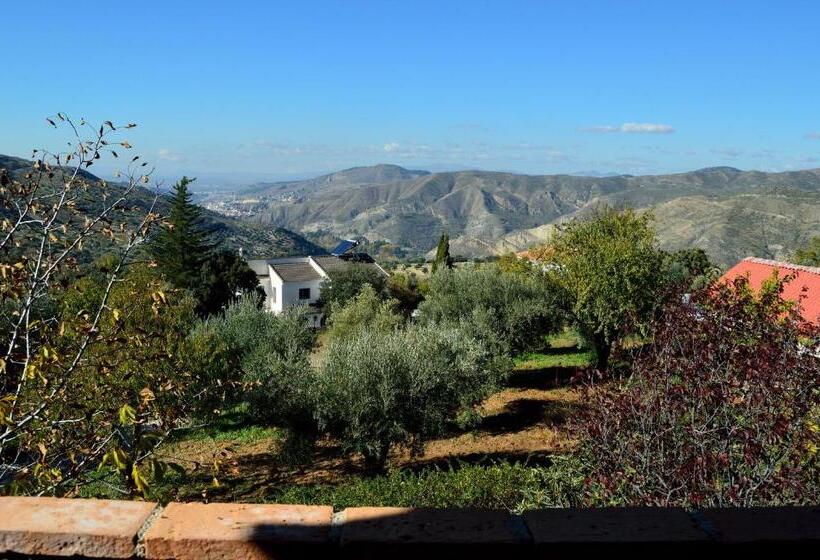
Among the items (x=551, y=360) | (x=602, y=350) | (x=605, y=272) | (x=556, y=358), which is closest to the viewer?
(x=605, y=272)

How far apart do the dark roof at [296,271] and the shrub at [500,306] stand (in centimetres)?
2824

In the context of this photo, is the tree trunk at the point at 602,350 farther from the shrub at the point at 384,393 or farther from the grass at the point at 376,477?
the shrub at the point at 384,393

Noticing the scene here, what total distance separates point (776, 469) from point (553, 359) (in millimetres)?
22249

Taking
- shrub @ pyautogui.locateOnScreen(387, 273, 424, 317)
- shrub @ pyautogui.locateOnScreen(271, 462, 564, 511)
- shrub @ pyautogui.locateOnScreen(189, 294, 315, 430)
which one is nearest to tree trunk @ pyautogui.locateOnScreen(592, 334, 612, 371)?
shrub @ pyautogui.locateOnScreen(189, 294, 315, 430)

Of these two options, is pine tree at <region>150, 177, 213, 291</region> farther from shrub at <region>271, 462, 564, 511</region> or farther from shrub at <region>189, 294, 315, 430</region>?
shrub at <region>271, 462, 564, 511</region>

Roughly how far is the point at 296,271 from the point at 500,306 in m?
32.7

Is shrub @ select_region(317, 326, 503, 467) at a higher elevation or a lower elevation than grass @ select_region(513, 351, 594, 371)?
higher

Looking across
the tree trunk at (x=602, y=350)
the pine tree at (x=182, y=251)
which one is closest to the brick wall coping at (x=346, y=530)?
the tree trunk at (x=602, y=350)

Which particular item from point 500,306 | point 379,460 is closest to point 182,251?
point 500,306

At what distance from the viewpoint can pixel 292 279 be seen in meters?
52.5

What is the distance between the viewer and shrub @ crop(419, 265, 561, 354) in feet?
78.3

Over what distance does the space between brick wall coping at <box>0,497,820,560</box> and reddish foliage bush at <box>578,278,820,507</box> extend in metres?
4.19

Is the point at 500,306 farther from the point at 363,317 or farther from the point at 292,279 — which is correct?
the point at 292,279

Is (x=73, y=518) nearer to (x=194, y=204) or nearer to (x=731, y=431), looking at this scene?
(x=731, y=431)
